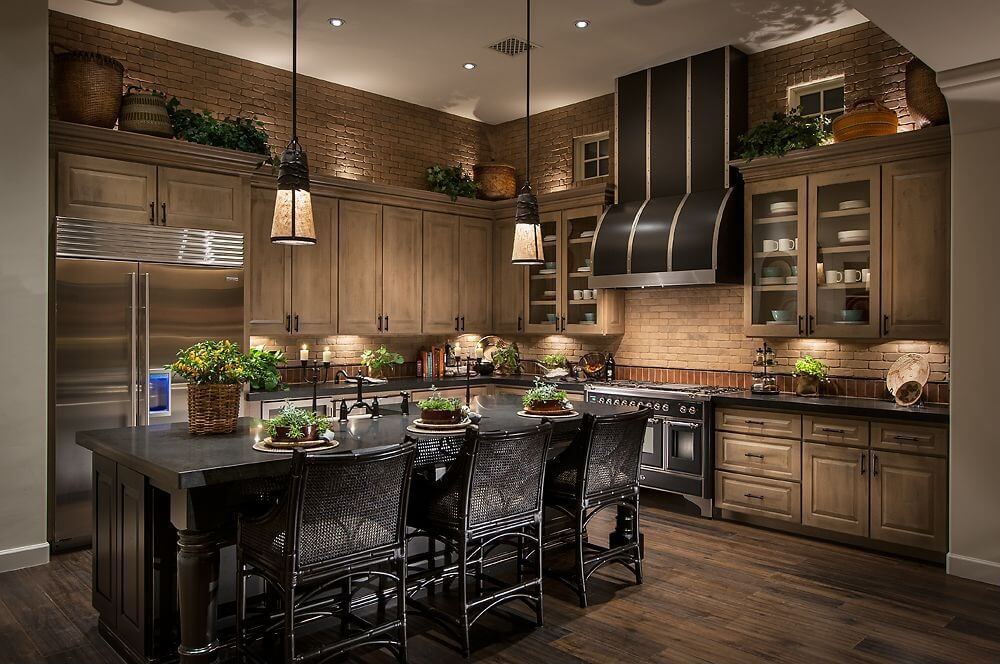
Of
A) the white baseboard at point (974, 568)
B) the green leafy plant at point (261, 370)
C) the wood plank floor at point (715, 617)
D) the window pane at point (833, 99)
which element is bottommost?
the wood plank floor at point (715, 617)

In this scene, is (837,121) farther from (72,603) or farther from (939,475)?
(72,603)

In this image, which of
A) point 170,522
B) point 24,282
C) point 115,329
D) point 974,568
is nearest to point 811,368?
point 974,568

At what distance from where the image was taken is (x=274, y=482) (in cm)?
325

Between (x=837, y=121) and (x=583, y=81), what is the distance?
7.95ft

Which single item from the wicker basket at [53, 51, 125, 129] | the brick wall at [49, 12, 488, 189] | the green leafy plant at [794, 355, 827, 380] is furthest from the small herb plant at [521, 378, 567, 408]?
the brick wall at [49, 12, 488, 189]

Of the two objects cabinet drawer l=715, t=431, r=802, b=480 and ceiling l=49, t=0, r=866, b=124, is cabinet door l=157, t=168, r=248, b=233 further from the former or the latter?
cabinet drawer l=715, t=431, r=802, b=480

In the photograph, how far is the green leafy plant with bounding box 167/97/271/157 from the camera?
18.2ft

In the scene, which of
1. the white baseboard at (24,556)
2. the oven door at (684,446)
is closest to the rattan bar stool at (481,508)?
the oven door at (684,446)

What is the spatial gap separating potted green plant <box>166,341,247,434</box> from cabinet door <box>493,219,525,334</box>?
436 centimetres

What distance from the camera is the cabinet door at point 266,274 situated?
20.0 ft

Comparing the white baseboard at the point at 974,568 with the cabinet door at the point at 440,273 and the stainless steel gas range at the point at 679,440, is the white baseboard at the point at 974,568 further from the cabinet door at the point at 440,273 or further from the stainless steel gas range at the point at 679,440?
the cabinet door at the point at 440,273

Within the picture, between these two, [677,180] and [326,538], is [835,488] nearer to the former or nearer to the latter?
[677,180]

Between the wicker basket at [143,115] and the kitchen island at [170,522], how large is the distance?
257 centimetres

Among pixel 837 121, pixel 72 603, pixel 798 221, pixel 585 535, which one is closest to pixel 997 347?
pixel 798 221
